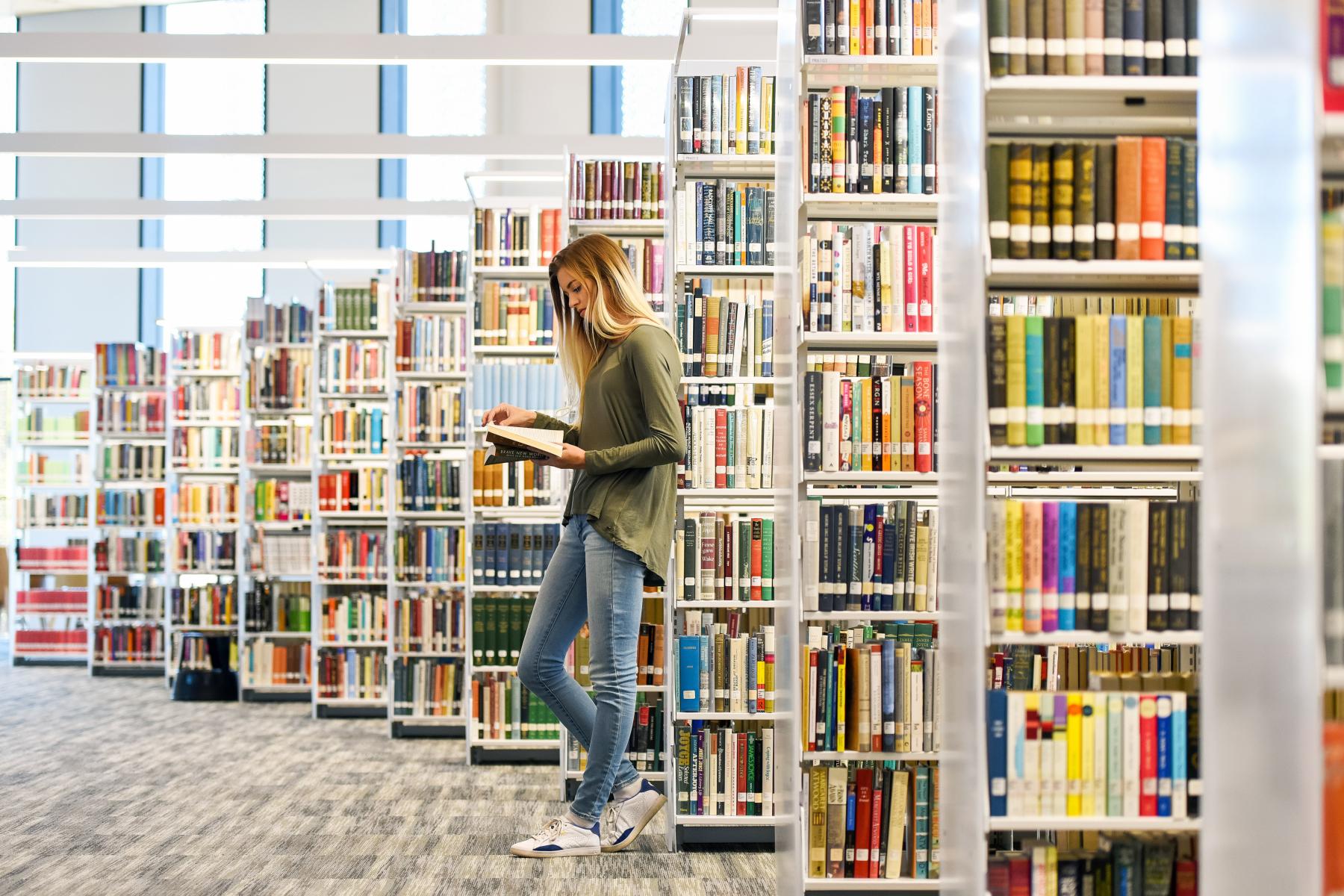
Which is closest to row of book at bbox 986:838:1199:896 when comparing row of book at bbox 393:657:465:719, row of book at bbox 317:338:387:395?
row of book at bbox 393:657:465:719

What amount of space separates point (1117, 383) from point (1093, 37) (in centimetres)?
62

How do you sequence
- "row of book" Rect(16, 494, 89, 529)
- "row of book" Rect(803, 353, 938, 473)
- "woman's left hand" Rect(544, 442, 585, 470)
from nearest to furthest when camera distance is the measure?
1. "row of book" Rect(803, 353, 938, 473)
2. "woman's left hand" Rect(544, 442, 585, 470)
3. "row of book" Rect(16, 494, 89, 529)

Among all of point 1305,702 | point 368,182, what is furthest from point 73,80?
point 1305,702

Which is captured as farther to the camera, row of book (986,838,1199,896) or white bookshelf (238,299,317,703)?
white bookshelf (238,299,317,703)

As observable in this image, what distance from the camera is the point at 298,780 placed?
552 cm

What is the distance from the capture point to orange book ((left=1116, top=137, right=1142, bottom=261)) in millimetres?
2438

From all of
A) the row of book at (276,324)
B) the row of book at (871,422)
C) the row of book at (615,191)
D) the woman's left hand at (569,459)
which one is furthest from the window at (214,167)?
the row of book at (871,422)

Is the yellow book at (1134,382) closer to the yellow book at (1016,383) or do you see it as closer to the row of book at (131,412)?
the yellow book at (1016,383)

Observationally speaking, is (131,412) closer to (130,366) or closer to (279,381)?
(130,366)

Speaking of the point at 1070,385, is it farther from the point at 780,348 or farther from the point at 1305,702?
the point at 780,348

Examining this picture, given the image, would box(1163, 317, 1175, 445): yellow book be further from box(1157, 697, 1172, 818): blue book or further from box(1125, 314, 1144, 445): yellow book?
box(1157, 697, 1172, 818): blue book

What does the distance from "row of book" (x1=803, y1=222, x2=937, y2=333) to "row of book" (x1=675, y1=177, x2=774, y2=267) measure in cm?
96

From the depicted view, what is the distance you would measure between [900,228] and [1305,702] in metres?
2.20

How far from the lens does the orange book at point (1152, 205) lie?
2.44 meters
